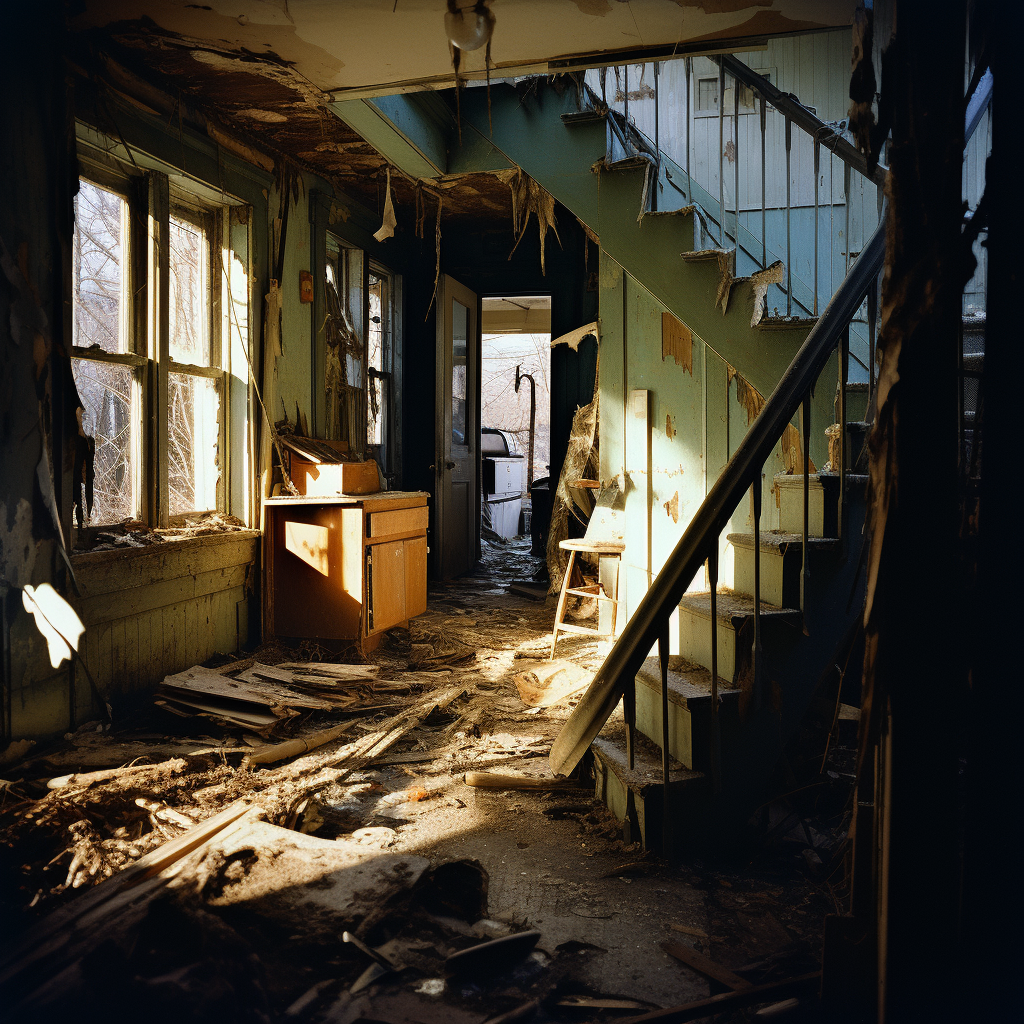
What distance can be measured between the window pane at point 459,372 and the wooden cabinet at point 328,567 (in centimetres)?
271

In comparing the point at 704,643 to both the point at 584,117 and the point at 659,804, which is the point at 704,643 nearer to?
the point at 659,804

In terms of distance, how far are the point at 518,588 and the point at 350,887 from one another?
517 centimetres

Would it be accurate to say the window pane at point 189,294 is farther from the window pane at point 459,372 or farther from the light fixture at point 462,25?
the window pane at point 459,372

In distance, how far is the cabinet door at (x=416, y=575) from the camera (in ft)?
18.1

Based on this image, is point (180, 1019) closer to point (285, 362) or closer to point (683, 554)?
point (683, 554)

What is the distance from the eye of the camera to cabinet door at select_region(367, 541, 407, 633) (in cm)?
499

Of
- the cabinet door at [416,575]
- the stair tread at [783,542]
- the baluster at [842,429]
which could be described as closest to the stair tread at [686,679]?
the stair tread at [783,542]

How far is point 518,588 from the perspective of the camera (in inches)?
286

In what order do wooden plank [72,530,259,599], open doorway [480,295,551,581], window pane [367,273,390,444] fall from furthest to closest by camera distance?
open doorway [480,295,551,581]
window pane [367,273,390,444]
wooden plank [72,530,259,599]

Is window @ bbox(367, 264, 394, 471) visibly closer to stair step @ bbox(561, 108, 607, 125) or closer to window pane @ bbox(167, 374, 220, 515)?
window pane @ bbox(167, 374, 220, 515)

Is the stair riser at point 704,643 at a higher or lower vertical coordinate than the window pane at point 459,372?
lower

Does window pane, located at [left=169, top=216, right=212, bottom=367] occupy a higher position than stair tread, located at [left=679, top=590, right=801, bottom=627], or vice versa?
window pane, located at [left=169, top=216, right=212, bottom=367]

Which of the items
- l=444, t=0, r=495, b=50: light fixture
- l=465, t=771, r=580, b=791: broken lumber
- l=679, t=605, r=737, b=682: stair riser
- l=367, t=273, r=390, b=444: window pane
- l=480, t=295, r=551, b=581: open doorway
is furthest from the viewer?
l=480, t=295, r=551, b=581: open doorway

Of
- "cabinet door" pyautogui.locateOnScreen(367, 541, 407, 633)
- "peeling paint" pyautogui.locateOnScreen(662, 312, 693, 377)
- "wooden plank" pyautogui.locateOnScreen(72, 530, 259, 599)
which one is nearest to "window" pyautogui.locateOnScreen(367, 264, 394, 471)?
"cabinet door" pyautogui.locateOnScreen(367, 541, 407, 633)
